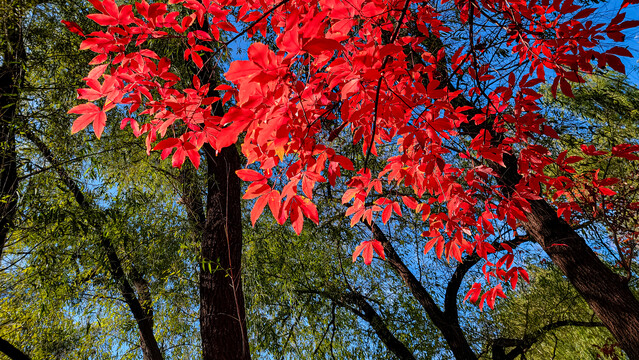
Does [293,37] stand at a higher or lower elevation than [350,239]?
lower

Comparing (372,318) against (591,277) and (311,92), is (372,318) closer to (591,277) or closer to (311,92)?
(591,277)

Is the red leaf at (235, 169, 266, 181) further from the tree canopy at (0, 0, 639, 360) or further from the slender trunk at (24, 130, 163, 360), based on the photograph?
the slender trunk at (24, 130, 163, 360)

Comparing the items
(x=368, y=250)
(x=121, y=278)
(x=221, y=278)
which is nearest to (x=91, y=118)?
(x=368, y=250)

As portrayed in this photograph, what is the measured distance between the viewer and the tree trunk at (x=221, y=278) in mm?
1868

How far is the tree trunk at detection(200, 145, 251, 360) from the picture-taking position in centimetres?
187

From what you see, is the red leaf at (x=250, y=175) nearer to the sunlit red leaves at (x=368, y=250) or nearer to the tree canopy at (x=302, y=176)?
the tree canopy at (x=302, y=176)

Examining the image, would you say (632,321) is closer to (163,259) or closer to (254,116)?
(254,116)

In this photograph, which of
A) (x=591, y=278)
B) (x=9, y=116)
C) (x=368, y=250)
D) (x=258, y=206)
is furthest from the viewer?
(x=9, y=116)

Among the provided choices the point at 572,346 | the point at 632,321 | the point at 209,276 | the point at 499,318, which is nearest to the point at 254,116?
the point at 209,276

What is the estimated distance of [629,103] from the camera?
4.16 m

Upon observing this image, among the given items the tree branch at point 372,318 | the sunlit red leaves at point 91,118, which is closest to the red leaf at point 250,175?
the sunlit red leaves at point 91,118

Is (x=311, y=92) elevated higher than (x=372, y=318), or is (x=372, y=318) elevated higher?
(x=372, y=318)

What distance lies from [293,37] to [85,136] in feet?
10.3

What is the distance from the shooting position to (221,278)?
2115 mm
